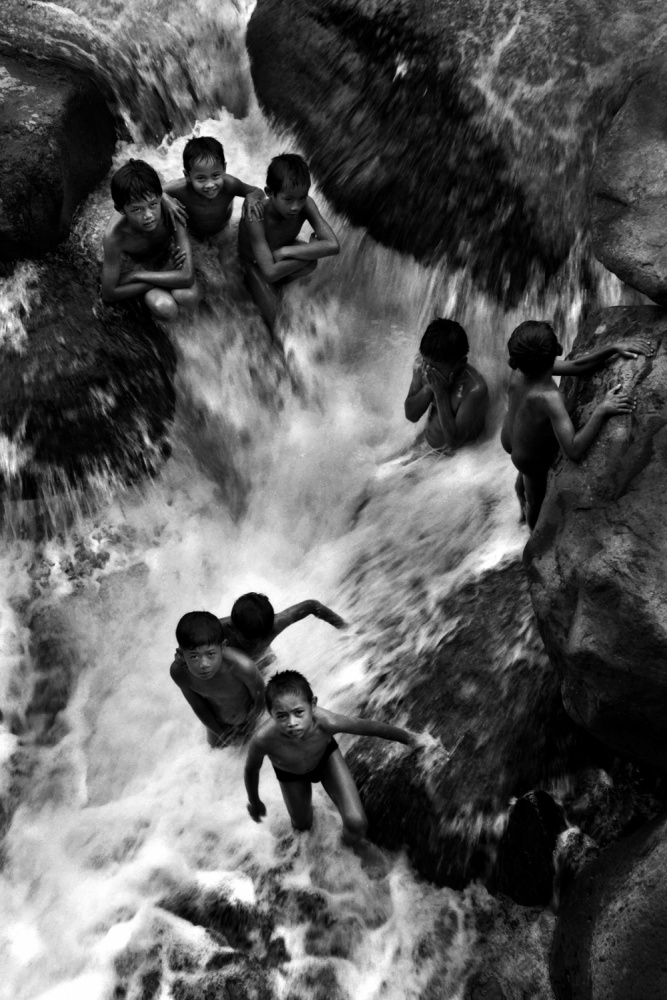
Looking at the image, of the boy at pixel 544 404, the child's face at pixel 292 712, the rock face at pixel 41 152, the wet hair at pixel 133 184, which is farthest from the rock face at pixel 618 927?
the rock face at pixel 41 152

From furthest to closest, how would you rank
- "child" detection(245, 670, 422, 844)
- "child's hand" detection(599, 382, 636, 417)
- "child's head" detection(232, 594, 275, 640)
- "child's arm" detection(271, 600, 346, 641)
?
"child's arm" detection(271, 600, 346, 641) < "child's head" detection(232, 594, 275, 640) < "child" detection(245, 670, 422, 844) < "child's hand" detection(599, 382, 636, 417)

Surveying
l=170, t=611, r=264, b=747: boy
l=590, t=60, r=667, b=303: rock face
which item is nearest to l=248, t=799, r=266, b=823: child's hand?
l=170, t=611, r=264, b=747: boy

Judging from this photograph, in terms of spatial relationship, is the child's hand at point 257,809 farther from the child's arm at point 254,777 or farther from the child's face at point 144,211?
the child's face at point 144,211

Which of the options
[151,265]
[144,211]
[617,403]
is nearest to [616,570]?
[617,403]

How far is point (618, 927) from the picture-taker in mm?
4176

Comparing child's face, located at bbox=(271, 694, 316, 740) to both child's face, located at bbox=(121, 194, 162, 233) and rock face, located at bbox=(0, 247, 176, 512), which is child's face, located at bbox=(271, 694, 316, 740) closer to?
rock face, located at bbox=(0, 247, 176, 512)

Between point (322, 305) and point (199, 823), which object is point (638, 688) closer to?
point (199, 823)

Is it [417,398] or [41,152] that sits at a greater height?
[41,152]

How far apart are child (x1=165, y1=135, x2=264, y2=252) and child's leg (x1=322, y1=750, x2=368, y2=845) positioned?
3006 millimetres

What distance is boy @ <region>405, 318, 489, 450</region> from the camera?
5.83 metres

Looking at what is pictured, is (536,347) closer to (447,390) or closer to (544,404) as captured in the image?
(544,404)

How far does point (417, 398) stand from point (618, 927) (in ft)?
9.45

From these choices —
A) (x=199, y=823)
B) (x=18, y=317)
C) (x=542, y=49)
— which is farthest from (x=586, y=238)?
(x=199, y=823)

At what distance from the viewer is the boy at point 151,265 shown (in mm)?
6137
